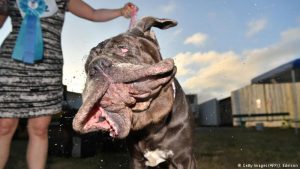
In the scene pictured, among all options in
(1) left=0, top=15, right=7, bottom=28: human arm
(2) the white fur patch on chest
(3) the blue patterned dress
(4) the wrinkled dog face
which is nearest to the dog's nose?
(4) the wrinkled dog face

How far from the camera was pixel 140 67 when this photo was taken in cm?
189

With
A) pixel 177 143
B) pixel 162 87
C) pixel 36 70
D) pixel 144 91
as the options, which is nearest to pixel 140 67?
pixel 144 91

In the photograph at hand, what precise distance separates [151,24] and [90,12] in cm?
117

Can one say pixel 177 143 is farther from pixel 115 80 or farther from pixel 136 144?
pixel 115 80

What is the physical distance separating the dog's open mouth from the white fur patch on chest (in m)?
1.12

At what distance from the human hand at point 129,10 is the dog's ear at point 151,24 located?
16.7 inches

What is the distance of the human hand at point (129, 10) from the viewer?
3.15 meters

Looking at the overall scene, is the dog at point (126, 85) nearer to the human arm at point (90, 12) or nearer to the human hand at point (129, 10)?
the human hand at point (129, 10)

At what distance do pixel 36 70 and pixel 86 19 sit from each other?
0.75 metres

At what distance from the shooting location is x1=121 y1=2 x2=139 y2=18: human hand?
10.3 ft

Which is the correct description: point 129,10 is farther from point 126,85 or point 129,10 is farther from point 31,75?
point 126,85

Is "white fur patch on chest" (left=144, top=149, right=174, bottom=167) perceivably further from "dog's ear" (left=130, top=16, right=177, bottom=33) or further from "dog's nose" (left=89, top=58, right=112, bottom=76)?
"dog's nose" (left=89, top=58, right=112, bottom=76)

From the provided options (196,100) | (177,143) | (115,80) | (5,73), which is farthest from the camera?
(196,100)
